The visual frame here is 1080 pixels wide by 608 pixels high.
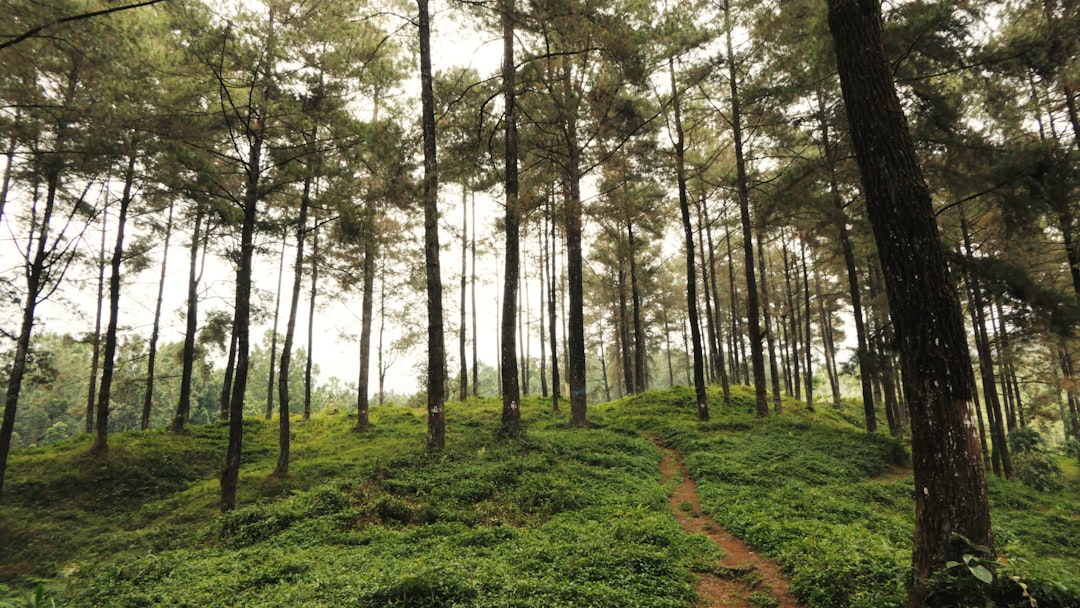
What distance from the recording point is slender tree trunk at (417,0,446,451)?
1059 centimetres

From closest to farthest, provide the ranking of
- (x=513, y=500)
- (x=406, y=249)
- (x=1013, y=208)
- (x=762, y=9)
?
(x=513, y=500) < (x=1013, y=208) < (x=762, y=9) < (x=406, y=249)

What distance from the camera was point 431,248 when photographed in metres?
11.0

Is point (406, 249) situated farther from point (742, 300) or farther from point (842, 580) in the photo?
point (742, 300)

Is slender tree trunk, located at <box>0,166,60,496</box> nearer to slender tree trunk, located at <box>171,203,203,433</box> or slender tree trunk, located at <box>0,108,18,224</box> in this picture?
slender tree trunk, located at <box>0,108,18,224</box>

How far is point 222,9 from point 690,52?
520 inches

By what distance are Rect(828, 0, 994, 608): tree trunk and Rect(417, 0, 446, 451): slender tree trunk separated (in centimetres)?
851

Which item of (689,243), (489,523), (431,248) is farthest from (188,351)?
(689,243)

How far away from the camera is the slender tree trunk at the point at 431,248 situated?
10586mm

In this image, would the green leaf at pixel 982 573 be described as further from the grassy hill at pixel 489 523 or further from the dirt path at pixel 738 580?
the dirt path at pixel 738 580

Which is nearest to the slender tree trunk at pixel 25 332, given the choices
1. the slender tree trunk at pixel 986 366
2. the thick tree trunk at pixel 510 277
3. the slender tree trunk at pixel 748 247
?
the thick tree trunk at pixel 510 277

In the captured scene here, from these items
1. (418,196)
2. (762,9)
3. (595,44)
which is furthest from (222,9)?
(762,9)

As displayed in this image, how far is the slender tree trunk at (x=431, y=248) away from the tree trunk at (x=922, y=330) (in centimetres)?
851

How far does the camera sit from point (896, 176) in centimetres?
403

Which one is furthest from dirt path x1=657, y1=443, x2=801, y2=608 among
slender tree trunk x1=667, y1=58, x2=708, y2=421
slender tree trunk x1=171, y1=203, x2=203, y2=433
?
slender tree trunk x1=171, y1=203, x2=203, y2=433
